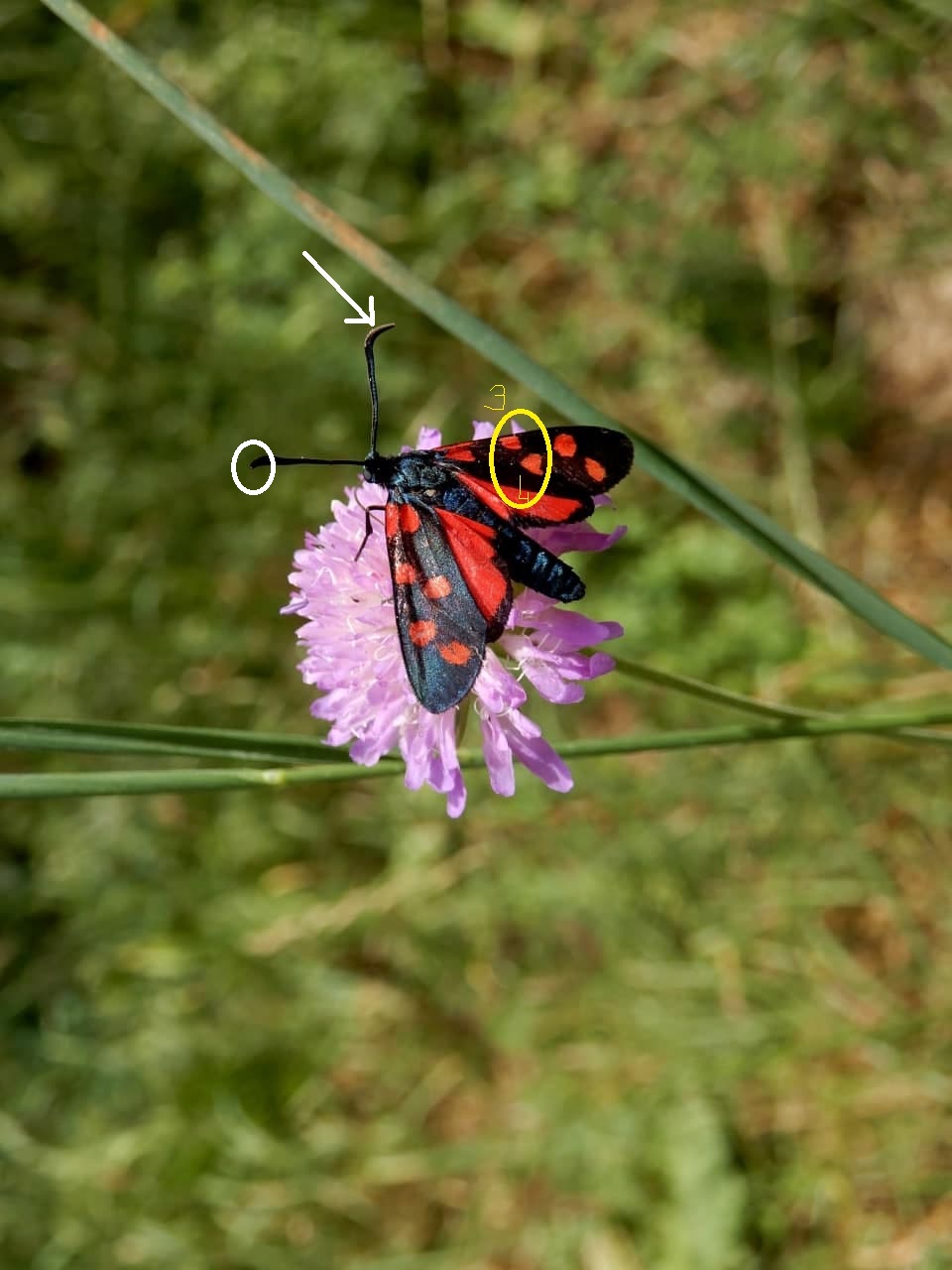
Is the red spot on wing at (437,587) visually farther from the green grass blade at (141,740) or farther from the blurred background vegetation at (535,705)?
the blurred background vegetation at (535,705)

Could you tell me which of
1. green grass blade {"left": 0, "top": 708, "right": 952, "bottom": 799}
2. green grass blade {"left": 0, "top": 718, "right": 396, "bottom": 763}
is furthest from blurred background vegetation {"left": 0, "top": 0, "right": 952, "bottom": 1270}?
green grass blade {"left": 0, "top": 718, "right": 396, "bottom": 763}

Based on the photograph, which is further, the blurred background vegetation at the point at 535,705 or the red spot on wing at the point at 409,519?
the blurred background vegetation at the point at 535,705

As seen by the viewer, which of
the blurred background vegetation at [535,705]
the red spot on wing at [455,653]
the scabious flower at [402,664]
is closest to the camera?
the red spot on wing at [455,653]

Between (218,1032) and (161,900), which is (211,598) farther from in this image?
(218,1032)

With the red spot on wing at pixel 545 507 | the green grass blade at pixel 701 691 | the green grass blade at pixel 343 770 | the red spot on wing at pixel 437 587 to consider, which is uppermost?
the red spot on wing at pixel 545 507

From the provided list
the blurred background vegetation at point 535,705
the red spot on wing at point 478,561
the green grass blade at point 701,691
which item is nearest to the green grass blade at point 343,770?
the green grass blade at point 701,691

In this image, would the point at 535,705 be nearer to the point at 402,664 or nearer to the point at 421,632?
the point at 402,664

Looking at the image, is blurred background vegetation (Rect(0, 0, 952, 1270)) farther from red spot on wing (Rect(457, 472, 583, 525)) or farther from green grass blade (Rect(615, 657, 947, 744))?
red spot on wing (Rect(457, 472, 583, 525))
